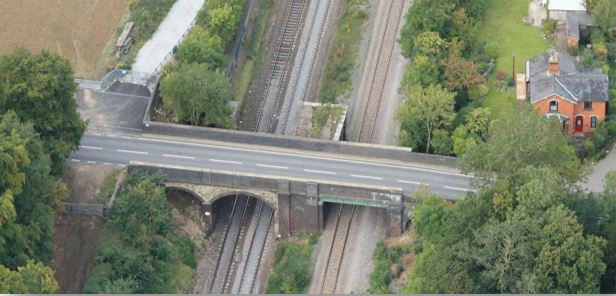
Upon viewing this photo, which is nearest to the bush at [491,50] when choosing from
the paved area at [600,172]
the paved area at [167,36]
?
the paved area at [600,172]

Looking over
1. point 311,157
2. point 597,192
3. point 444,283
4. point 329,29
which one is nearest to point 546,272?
point 444,283

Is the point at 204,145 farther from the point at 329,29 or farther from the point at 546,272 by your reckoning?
the point at 546,272

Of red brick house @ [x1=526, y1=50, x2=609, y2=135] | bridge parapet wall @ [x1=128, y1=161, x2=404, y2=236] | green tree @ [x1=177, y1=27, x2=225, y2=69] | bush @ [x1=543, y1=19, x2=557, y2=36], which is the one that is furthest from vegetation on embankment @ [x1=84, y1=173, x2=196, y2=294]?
bush @ [x1=543, y1=19, x2=557, y2=36]

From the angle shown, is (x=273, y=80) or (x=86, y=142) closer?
(x=86, y=142)

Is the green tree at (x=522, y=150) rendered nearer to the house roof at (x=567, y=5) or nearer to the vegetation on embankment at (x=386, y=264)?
the vegetation on embankment at (x=386, y=264)

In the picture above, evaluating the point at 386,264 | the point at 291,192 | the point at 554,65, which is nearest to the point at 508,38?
the point at 554,65

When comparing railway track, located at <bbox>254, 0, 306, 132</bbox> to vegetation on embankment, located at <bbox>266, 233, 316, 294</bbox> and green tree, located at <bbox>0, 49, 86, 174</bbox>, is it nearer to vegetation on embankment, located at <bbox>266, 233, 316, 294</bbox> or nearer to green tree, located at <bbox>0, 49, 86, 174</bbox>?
vegetation on embankment, located at <bbox>266, 233, 316, 294</bbox>
